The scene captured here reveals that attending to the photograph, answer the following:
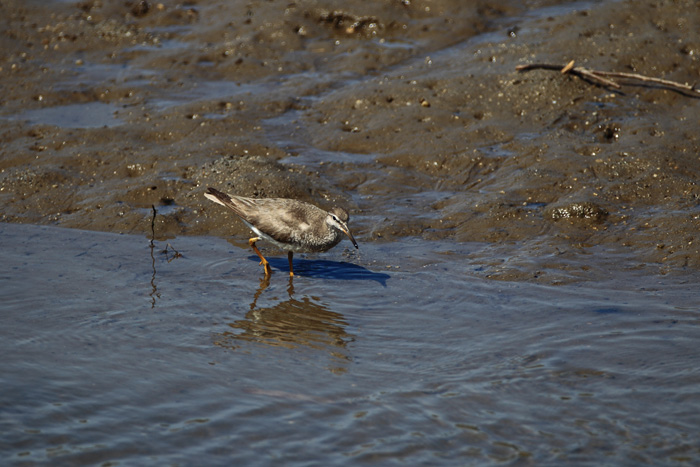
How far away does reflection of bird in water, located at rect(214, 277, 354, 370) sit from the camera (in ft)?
26.5

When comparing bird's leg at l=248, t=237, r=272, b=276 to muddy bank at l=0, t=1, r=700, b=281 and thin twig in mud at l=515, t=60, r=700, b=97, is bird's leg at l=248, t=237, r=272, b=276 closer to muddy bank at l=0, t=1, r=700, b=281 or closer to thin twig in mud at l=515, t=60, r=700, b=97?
muddy bank at l=0, t=1, r=700, b=281

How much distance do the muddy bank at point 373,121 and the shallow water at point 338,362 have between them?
1063mm

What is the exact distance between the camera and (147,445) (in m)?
6.43

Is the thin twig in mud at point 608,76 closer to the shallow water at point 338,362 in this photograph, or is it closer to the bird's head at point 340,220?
the shallow water at point 338,362

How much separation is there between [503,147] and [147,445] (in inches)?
308

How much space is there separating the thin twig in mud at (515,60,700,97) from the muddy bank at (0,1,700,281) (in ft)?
0.52

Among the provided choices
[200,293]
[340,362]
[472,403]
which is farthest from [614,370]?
[200,293]

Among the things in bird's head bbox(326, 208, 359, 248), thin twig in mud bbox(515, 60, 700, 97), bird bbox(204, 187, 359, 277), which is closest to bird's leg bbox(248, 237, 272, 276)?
bird bbox(204, 187, 359, 277)

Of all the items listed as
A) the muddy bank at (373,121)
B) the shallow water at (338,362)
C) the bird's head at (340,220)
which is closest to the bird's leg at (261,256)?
the shallow water at (338,362)

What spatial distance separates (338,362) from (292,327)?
1070mm

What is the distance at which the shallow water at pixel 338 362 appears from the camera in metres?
6.40

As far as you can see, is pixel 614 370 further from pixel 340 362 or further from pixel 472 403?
pixel 340 362

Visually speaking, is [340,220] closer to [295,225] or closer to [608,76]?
[295,225]

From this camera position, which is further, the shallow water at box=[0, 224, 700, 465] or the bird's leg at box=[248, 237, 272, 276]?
the bird's leg at box=[248, 237, 272, 276]
